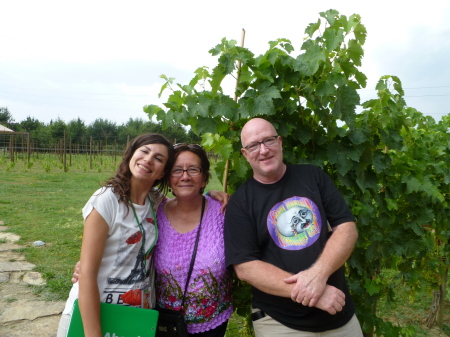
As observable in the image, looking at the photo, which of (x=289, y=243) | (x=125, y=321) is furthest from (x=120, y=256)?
(x=289, y=243)

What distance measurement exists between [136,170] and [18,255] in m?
4.93

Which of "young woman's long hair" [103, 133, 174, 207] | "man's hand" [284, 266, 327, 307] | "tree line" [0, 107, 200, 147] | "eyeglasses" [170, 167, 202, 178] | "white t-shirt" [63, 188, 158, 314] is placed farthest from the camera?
"tree line" [0, 107, 200, 147]

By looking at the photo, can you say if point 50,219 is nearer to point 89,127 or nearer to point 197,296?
point 197,296

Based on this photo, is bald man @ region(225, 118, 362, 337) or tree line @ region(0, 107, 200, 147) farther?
tree line @ region(0, 107, 200, 147)

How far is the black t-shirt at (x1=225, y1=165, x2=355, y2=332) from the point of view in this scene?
6.31 feet

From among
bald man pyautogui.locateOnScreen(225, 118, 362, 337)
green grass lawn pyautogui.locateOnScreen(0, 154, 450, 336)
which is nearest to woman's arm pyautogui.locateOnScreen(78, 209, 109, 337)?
bald man pyautogui.locateOnScreen(225, 118, 362, 337)

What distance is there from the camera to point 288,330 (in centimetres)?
195

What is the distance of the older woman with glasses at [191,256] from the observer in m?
2.11

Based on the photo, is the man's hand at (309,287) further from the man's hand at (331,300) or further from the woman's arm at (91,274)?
the woman's arm at (91,274)

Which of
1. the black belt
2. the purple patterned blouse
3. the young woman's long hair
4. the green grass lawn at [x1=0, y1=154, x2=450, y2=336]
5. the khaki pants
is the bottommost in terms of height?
the green grass lawn at [x1=0, y1=154, x2=450, y2=336]

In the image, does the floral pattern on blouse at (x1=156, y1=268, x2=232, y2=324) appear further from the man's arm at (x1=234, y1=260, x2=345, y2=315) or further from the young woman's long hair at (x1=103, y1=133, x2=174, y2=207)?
the young woman's long hair at (x1=103, y1=133, x2=174, y2=207)

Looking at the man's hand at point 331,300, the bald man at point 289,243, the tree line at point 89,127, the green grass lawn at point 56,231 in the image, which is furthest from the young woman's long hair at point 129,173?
the tree line at point 89,127

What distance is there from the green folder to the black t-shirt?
20.2 inches

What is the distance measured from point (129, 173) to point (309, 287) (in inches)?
44.9
